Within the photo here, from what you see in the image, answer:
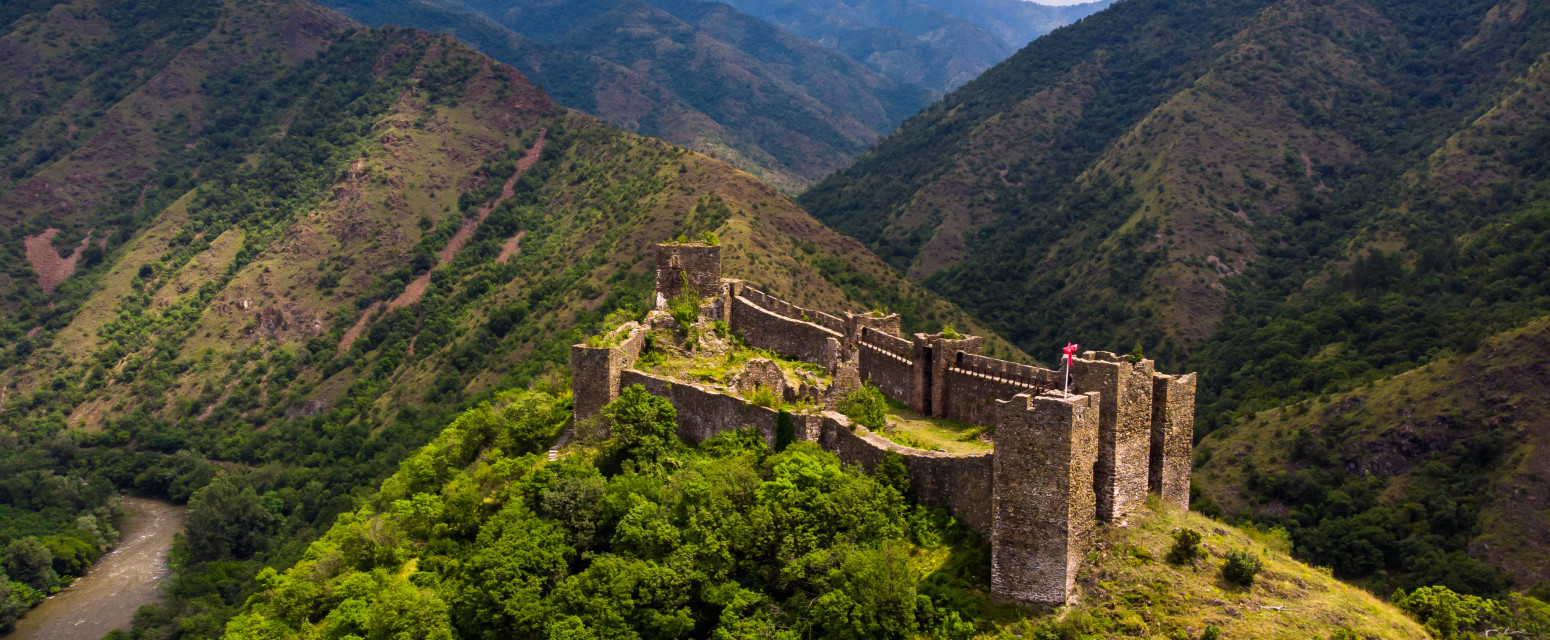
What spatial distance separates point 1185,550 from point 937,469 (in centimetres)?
601

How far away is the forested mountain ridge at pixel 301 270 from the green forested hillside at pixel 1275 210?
1012 inches

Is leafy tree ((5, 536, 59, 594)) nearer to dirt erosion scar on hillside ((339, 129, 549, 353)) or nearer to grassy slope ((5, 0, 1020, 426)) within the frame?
grassy slope ((5, 0, 1020, 426))

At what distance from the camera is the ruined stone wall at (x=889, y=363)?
3522cm

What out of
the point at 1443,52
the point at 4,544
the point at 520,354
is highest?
the point at 1443,52

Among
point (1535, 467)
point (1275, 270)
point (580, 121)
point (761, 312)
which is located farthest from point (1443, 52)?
point (761, 312)

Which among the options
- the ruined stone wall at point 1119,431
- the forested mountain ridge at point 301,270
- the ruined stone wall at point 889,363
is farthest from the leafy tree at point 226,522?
the ruined stone wall at point 1119,431

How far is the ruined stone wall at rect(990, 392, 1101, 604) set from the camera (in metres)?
24.0

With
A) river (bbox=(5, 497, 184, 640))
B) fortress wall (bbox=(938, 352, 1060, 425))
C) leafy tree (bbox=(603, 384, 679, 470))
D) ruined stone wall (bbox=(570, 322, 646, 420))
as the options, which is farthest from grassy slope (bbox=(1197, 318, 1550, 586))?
river (bbox=(5, 497, 184, 640))

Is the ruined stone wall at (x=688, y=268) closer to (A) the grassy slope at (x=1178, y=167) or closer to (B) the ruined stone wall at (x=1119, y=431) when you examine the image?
(B) the ruined stone wall at (x=1119, y=431)

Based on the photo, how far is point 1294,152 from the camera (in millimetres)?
138500

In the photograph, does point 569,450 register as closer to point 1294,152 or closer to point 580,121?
point 1294,152

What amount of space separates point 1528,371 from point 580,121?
127288 millimetres

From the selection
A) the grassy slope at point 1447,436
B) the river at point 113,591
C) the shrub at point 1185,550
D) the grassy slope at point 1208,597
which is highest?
the shrub at point 1185,550

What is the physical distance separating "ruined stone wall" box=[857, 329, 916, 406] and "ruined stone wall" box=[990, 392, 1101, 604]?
10254mm
